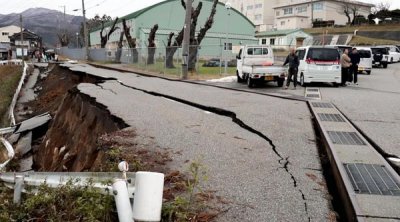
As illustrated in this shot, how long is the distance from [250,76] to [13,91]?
58.1 ft

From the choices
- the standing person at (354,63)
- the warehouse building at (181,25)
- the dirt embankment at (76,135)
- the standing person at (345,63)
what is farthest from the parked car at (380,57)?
the dirt embankment at (76,135)

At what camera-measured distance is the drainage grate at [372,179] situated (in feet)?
16.2

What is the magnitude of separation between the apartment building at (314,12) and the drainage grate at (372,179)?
81.0 m

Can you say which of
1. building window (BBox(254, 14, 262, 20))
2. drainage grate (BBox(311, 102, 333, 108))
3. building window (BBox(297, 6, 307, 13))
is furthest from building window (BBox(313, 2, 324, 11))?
drainage grate (BBox(311, 102, 333, 108))

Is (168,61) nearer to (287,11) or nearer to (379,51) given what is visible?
(379,51)

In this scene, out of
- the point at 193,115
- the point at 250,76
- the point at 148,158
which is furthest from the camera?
the point at 250,76

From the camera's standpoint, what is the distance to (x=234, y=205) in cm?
430

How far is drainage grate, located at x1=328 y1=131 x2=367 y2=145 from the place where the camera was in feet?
24.6

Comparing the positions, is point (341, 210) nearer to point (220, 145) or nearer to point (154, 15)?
point (220, 145)

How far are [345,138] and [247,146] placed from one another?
83.2 inches

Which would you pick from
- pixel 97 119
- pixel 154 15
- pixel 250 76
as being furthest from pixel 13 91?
pixel 154 15

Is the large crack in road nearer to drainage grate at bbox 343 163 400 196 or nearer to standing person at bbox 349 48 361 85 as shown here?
drainage grate at bbox 343 163 400 196

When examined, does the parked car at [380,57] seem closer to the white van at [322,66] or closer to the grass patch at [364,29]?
the white van at [322,66]

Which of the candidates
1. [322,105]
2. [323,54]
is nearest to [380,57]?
[323,54]
